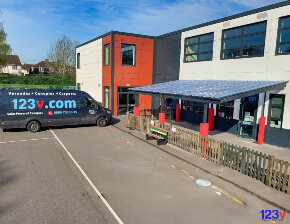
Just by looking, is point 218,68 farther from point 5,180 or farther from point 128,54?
point 5,180

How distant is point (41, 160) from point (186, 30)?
1468cm

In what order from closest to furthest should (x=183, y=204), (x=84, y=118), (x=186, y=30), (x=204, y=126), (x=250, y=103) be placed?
(x=183, y=204) → (x=204, y=126) → (x=250, y=103) → (x=84, y=118) → (x=186, y=30)

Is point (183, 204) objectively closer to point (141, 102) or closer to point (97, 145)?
point (97, 145)

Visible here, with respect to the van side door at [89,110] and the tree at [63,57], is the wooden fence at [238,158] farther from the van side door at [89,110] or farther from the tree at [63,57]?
the tree at [63,57]

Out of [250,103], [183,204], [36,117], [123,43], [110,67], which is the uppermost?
[123,43]

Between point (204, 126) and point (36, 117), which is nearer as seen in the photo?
point (204, 126)

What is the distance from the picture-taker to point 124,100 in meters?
22.2

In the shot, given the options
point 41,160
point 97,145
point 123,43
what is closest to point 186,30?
point 123,43

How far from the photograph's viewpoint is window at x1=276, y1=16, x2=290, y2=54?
38.3ft

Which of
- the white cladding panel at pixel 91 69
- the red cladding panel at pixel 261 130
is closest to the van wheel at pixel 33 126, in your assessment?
the white cladding panel at pixel 91 69

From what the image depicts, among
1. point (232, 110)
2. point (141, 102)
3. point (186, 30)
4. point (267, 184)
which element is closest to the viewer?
point (267, 184)

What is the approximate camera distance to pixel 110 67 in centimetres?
2106

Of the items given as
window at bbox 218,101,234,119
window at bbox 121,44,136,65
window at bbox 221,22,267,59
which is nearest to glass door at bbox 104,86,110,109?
window at bbox 121,44,136,65

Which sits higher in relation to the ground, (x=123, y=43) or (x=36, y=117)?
(x=123, y=43)
